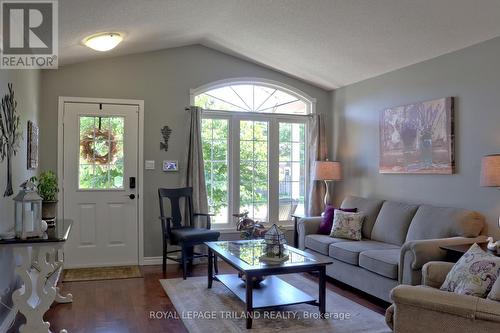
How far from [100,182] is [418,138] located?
3.79 metres

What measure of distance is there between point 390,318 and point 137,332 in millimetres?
1829

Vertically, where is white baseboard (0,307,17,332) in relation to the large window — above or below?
below

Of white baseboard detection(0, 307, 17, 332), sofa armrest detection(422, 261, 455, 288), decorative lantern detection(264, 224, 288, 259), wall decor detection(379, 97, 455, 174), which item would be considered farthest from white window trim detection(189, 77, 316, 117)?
sofa armrest detection(422, 261, 455, 288)

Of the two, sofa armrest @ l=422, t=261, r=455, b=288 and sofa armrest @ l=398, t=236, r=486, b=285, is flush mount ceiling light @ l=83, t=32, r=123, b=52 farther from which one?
sofa armrest @ l=422, t=261, r=455, b=288

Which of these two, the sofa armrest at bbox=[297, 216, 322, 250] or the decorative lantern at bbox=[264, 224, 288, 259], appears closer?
the decorative lantern at bbox=[264, 224, 288, 259]

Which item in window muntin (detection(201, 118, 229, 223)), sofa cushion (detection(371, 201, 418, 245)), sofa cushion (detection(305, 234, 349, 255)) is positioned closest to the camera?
sofa cushion (detection(371, 201, 418, 245))

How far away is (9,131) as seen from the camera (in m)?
3.29

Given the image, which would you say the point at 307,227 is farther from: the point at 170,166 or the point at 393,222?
the point at 170,166

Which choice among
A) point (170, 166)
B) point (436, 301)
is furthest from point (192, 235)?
point (436, 301)

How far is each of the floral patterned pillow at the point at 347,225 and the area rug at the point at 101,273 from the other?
7.51ft

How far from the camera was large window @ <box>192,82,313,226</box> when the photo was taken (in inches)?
235

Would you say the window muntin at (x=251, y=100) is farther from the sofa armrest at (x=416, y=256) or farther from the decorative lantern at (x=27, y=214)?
the sofa armrest at (x=416, y=256)

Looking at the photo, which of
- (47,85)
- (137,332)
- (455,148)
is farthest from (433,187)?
(47,85)

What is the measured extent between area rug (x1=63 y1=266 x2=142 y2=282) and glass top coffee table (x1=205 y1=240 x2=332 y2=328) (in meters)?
1.34
